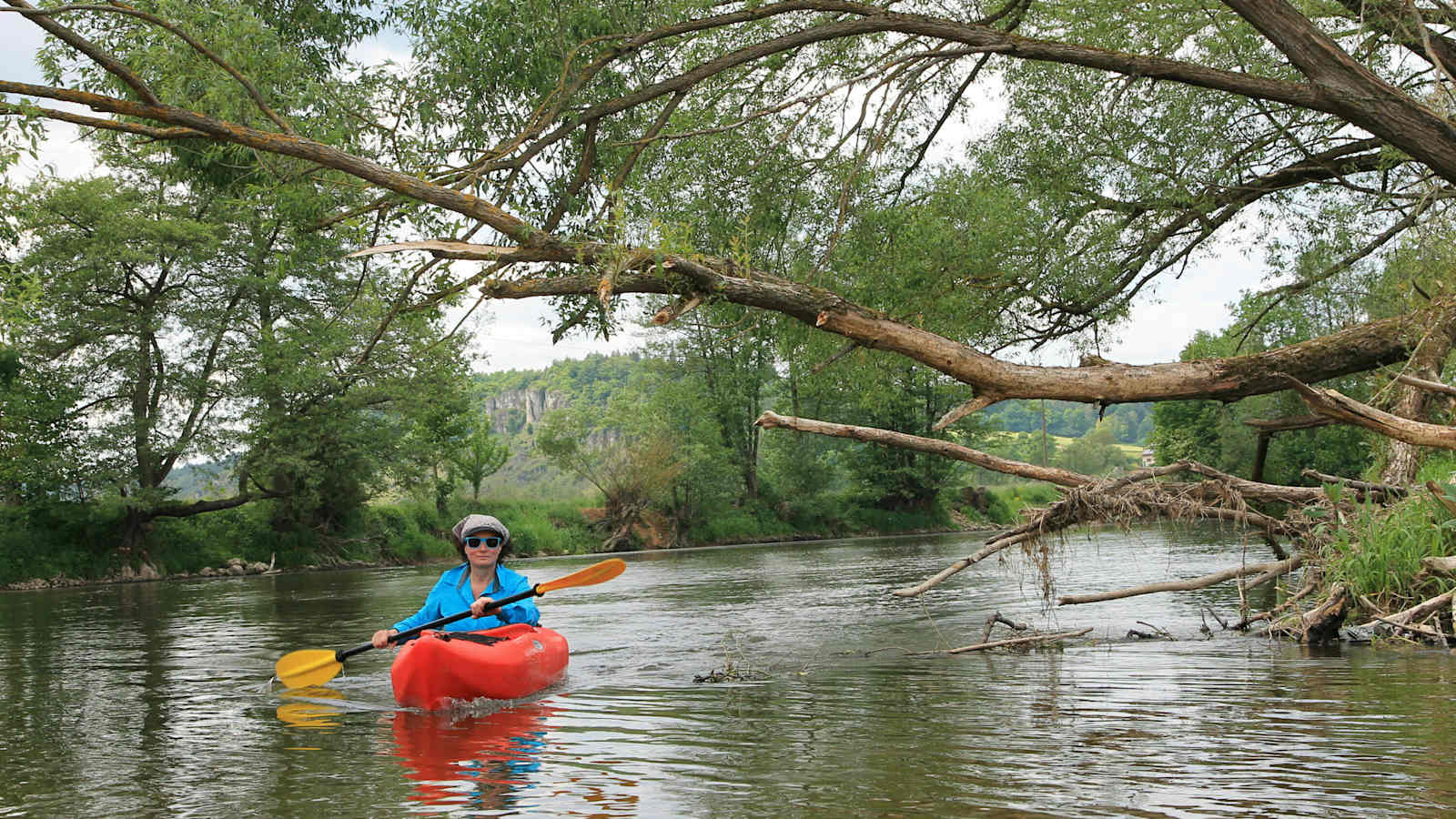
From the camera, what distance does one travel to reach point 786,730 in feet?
19.3

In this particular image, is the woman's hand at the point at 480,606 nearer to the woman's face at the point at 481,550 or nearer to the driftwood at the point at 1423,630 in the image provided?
the woman's face at the point at 481,550

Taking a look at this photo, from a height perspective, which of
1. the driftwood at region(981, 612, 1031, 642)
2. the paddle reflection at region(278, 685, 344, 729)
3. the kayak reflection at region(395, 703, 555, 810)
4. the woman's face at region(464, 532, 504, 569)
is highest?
the woman's face at region(464, 532, 504, 569)

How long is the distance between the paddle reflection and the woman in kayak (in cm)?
64

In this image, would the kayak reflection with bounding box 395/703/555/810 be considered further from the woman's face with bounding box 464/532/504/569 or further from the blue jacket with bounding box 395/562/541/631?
the woman's face with bounding box 464/532/504/569

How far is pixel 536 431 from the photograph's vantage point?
133 ft

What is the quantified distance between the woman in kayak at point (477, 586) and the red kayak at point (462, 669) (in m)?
0.31

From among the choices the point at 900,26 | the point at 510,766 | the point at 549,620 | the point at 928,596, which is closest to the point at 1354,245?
the point at 928,596

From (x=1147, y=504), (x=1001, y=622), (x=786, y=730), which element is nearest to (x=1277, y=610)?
(x=1147, y=504)

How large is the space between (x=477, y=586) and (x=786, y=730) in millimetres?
3179

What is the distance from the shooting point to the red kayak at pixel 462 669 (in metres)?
7.09

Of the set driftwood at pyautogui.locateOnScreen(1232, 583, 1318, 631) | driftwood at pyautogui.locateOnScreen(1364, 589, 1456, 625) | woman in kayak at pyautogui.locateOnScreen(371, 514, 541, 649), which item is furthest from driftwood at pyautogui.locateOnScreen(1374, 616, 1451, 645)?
woman in kayak at pyautogui.locateOnScreen(371, 514, 541, 649)

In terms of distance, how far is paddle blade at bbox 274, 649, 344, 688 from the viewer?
8094 mm

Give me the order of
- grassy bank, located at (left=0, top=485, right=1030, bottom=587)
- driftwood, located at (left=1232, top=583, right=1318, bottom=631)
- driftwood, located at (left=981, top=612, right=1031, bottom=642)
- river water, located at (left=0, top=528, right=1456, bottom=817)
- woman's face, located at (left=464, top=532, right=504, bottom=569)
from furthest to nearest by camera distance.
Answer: grassy bank, located at (left=0, top=485, right=1030, bottom=587) < driftwood, located at (left=981, top=612, right=1031, bottom=642) < driftwood, located at (left=1232, top=583, right=1318, bottom=631) < woman's face, located at (left=464, top=532, right=504, bottom=569) < river water, located at (left=0, top=528, right=1456, bottom=817)

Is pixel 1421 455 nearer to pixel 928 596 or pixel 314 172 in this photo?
pixel 928 596
